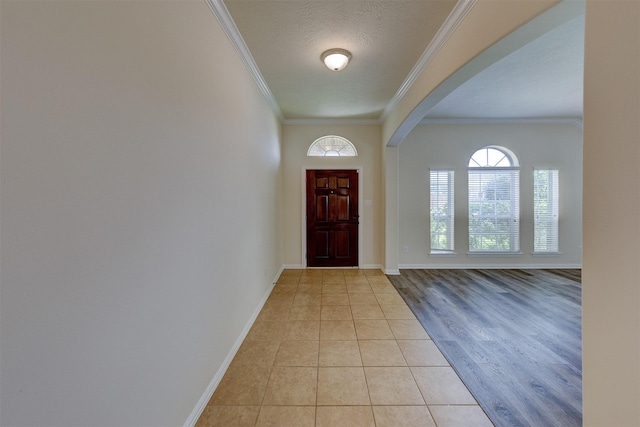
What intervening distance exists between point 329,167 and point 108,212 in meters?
4.06

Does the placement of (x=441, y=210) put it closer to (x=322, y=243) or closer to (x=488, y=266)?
(x=488, y=266)

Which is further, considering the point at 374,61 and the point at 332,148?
the point at 332,148

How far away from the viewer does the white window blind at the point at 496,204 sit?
4738 mm

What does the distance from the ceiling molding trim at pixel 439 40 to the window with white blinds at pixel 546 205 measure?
3.47 m

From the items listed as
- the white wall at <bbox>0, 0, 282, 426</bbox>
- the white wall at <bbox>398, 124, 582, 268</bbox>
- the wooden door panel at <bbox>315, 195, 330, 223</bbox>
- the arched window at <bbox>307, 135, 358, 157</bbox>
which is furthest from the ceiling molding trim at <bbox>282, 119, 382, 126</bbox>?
the white wall at <bbox>0, 0, 282, 426</bbox>

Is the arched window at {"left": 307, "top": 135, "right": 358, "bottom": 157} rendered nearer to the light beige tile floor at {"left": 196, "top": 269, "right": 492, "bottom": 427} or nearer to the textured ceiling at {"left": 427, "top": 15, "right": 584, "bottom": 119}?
the textured ceiling at {"left": 427, "top": 15, "right": 584, "bottom": 119}

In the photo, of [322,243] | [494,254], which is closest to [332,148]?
[322,243]

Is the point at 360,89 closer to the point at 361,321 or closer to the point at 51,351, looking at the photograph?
the point at 361,321

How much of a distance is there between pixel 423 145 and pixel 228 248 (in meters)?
4.20

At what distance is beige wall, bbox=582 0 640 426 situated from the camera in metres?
0.78

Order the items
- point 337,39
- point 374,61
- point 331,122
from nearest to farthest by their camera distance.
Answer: point 337,39 < point 374,61 < point 331,122

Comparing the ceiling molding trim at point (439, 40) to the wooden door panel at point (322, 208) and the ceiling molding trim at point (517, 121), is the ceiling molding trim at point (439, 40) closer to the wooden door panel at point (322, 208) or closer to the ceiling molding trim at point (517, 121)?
the ceiling molding trim at point (517, 121)

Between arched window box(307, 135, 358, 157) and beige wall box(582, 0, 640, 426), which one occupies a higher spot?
arched window box(307, 135, 358, 157)

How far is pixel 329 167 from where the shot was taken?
4.74m
